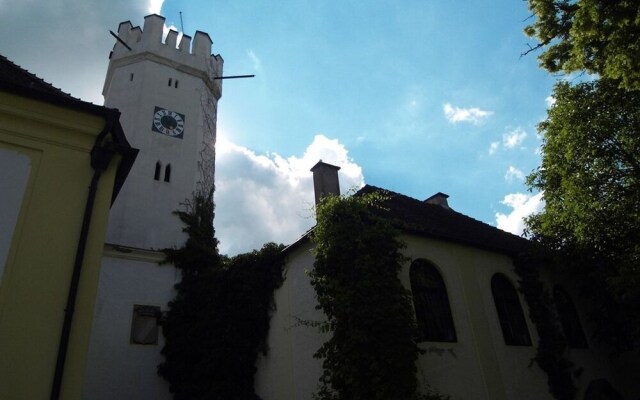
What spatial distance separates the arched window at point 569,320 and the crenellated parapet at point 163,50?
63.3 ft

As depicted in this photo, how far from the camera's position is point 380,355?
9.88 metres

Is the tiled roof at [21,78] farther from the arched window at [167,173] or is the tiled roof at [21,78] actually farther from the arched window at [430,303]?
the arched window at [167,173]

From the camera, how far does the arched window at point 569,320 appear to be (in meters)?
15.1

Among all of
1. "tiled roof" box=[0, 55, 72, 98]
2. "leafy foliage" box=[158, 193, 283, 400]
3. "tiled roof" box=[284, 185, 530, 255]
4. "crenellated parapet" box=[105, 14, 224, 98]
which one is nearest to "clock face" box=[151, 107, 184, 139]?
"crenellated parapet" box=[105, 14, 224, 98]

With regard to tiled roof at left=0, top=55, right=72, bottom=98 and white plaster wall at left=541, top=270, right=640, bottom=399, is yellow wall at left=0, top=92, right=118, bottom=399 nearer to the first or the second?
tiled roof at left=0, top=55, right=72, bottom=98

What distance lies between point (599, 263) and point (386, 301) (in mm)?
7585

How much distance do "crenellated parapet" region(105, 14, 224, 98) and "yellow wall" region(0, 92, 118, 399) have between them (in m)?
16.8

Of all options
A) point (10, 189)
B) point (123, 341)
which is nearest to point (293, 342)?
point (123, 341)

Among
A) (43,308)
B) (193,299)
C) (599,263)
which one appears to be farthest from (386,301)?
(193,299)

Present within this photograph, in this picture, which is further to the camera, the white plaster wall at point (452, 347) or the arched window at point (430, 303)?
the arched window at point (430, 303)

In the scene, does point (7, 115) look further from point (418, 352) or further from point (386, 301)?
point (418, 352)

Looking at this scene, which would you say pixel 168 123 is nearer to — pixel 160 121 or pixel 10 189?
pixel 160 121

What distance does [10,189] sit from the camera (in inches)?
289

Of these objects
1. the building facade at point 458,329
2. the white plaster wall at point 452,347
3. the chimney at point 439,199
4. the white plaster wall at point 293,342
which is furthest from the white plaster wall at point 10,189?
Result: the chimney at point 439,199
